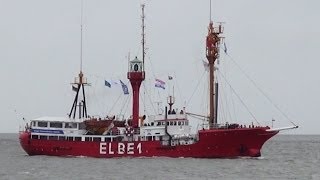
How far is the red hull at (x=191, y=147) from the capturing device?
87438 mm

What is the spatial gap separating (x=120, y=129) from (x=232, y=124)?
1299 centimetres

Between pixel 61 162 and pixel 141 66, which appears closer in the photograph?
pixel 61 162

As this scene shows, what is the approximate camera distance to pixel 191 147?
87938 mm

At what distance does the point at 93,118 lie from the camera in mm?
95000

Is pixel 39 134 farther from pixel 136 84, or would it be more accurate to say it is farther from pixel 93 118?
pixel 136 84

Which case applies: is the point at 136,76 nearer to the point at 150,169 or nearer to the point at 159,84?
the point at 159,84

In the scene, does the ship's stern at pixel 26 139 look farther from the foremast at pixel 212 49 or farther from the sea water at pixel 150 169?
the foremast at pixel 212 49

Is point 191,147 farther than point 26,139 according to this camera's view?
No

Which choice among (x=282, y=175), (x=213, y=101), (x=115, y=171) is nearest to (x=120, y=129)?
(x=213, y=101)

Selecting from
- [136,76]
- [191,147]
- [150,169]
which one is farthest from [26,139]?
[150,169]

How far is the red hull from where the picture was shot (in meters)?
87.4

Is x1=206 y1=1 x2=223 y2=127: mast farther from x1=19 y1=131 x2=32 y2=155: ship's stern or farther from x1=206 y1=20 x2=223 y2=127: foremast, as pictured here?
x1=19 y1=131 x2=32 y2=155: ship's stern

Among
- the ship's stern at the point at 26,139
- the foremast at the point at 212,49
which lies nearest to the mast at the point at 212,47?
the foremast at the point at 212,49

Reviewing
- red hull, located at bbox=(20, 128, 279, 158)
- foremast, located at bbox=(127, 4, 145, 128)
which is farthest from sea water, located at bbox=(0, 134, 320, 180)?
foremast, located at bbox=(127, 4, 145, 128)
